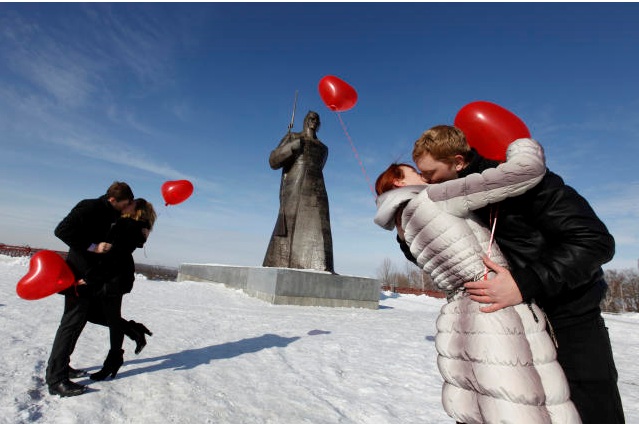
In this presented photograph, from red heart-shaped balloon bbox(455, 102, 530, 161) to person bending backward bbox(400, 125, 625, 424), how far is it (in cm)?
34

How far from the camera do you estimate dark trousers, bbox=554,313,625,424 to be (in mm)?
1177

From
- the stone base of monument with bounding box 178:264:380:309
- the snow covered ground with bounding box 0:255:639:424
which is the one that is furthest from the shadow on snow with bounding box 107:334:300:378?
the stone base of monument with bounding box 178:264:380:309

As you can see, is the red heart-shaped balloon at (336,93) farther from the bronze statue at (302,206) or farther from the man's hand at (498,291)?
the bronze statue at (302,206)

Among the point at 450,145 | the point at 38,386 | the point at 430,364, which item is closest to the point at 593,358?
the point at 450,145

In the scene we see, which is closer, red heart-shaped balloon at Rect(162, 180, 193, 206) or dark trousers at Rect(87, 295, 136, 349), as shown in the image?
dark trousers at Rect(87, 295, 136, 349)

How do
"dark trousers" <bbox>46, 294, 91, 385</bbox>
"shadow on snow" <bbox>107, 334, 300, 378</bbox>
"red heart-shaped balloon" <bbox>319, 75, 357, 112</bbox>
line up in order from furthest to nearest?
"red heart-shaped balloon" <bbox>319, 75, 357, 112</bbox>
"shadow on snow" <bbox>107, 334, 300, 378</bbox>
"dark trousers" <bbox>46, 294, 91, 385</bbox>

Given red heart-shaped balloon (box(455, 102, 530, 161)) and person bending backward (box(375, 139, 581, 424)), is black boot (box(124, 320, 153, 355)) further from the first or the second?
red heart-shaped balloon (box(455, 102, 530, 161))

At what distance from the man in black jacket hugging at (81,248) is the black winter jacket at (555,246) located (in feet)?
8.86

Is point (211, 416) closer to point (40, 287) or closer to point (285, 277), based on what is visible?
point (40, 287)

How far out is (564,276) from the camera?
3.81 ft

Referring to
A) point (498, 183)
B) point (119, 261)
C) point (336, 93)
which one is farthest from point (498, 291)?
point (336, 93)

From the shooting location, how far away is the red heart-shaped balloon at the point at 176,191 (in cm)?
441

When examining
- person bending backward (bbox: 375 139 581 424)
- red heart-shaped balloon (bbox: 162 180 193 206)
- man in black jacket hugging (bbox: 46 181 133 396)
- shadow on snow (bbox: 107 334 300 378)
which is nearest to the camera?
person bending backward (bbox: 375 139 581 424)

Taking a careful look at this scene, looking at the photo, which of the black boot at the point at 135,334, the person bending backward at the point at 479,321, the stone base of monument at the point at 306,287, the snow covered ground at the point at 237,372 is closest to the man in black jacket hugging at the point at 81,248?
the snow covered ground at the point at 237,372
